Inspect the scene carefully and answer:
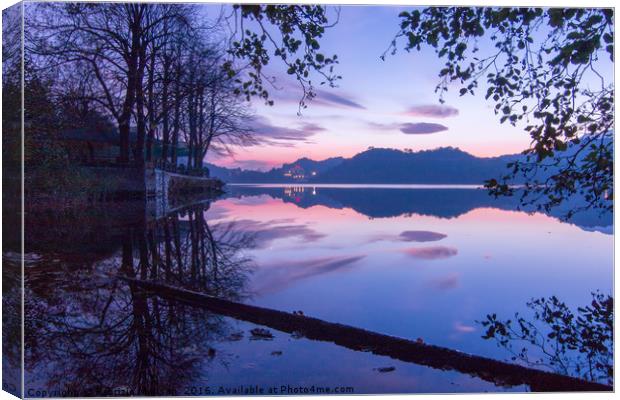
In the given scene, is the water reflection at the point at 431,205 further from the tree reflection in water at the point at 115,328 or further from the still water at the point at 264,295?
the tree reflection in water at the point at 115,328

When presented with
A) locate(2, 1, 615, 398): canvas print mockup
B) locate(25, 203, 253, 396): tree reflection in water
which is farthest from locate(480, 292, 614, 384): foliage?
locate(25, 203, 253, 396): tree reflection in water

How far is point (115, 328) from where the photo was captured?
234 inches

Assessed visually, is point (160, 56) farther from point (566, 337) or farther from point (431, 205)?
point (431, 205)

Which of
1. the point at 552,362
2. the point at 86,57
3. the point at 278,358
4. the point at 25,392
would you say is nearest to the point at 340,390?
the point at 278,358

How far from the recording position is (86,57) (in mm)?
7613

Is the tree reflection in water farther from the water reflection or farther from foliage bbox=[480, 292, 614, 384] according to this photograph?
the water reflection

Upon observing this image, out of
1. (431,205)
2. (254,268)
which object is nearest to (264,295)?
(254,268)

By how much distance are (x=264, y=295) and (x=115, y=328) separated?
2996mm

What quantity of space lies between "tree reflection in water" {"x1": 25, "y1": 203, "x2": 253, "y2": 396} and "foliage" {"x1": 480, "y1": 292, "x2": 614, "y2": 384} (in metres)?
3.91

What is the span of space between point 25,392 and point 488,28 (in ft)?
22.4

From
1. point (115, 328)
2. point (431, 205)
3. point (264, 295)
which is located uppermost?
point (431, 205)

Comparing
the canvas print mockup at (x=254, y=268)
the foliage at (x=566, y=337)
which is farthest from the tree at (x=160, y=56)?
the foliage at (x=566, y=337)

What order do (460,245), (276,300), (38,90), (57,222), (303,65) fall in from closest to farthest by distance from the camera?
(303,65), (38,90), (276,300), (57,222), (460,245)

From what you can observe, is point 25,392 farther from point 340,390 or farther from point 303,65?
point 303,65
